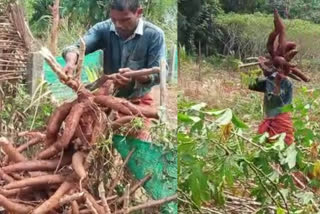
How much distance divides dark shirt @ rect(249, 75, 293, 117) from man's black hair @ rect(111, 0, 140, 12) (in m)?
0.40

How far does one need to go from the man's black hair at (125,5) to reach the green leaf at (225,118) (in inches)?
14.8

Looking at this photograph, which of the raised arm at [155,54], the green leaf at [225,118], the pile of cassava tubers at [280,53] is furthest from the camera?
the pile of cassava tubers at [280,53]

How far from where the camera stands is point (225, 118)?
1990 millimetres

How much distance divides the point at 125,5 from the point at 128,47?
0.11 m

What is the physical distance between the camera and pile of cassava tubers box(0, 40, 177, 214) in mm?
2131

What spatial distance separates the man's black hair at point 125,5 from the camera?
210 centimetres

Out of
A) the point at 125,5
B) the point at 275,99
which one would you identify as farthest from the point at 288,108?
the point at 125,5

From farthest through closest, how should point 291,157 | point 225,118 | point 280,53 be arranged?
point 280,53 → point 291,157 → point 225,118

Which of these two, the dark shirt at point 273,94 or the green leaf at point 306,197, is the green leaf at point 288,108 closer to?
the dark shirt at point 273,94

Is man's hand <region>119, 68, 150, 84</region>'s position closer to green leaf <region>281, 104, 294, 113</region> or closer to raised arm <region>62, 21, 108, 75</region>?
raised arm <region>62, 21, 108, 75</region>

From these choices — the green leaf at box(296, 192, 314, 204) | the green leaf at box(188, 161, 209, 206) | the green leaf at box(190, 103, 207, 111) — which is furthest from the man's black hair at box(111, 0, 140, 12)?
the green leaf at box(296, 192, 314, 204)

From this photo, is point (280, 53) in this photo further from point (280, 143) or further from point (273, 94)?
point (280, 143)

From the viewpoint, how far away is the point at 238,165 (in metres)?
2.15

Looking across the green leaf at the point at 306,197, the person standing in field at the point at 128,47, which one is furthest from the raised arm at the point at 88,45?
the green leaf at the point at 306,197
